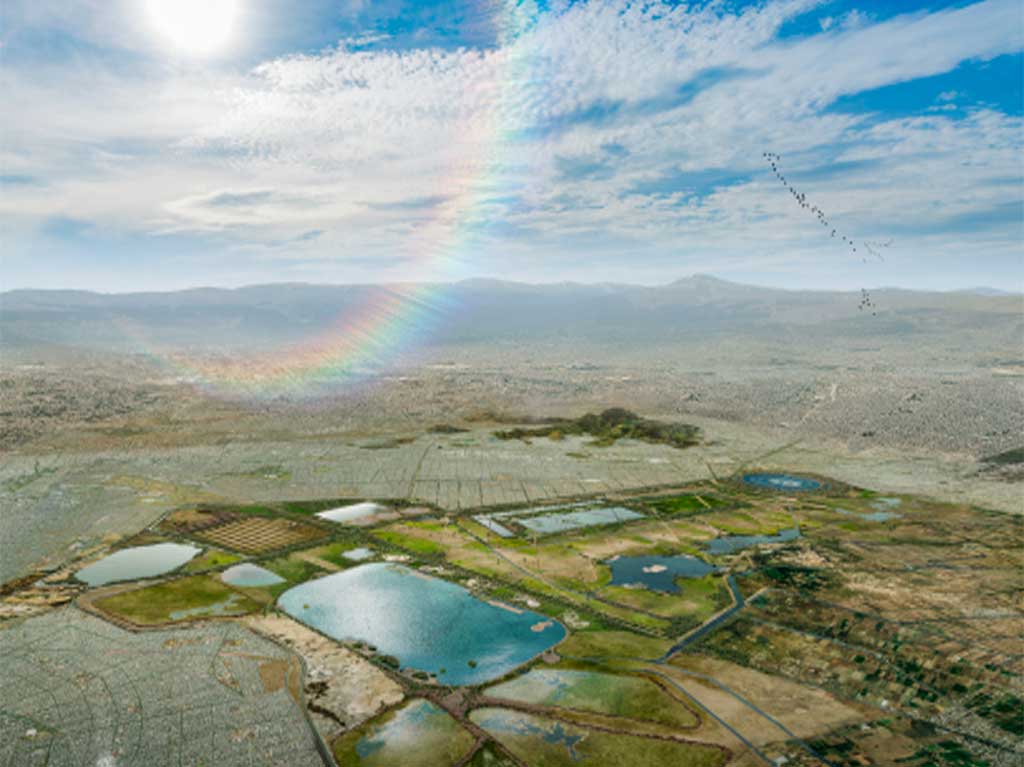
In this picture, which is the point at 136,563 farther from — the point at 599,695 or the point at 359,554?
the point at 599,695

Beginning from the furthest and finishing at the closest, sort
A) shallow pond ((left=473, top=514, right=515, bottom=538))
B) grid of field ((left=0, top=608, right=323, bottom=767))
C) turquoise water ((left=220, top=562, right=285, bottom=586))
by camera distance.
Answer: shallow pond ((left=473, top=514, right=515, bottom=538)), turquoise water ((left=220, top=562, right=285, bottom=586)), grid of field ((left=0, top=608, right=323, bottom=767))

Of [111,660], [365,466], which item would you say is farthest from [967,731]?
[365,466]

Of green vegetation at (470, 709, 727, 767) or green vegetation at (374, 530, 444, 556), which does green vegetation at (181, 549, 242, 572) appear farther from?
green vegetation at (470, 709, 727, 767)

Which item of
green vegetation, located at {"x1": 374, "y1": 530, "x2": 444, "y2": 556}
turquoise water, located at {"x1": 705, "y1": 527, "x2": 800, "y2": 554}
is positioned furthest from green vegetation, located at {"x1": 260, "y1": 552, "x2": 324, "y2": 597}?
turquoise water, located at {"x1": 705, "y1": 527, "x2": 800, "y2": 554}

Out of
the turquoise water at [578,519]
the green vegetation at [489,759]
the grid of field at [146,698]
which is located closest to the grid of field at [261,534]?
the grid of field at [146,698]

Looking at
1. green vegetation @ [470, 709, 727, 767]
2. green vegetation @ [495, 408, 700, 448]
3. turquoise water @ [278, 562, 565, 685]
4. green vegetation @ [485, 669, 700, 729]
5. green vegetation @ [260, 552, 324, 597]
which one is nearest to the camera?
green vegetation @ [470, 709, 727, 767]

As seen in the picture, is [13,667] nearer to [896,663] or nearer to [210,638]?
[210,638]
